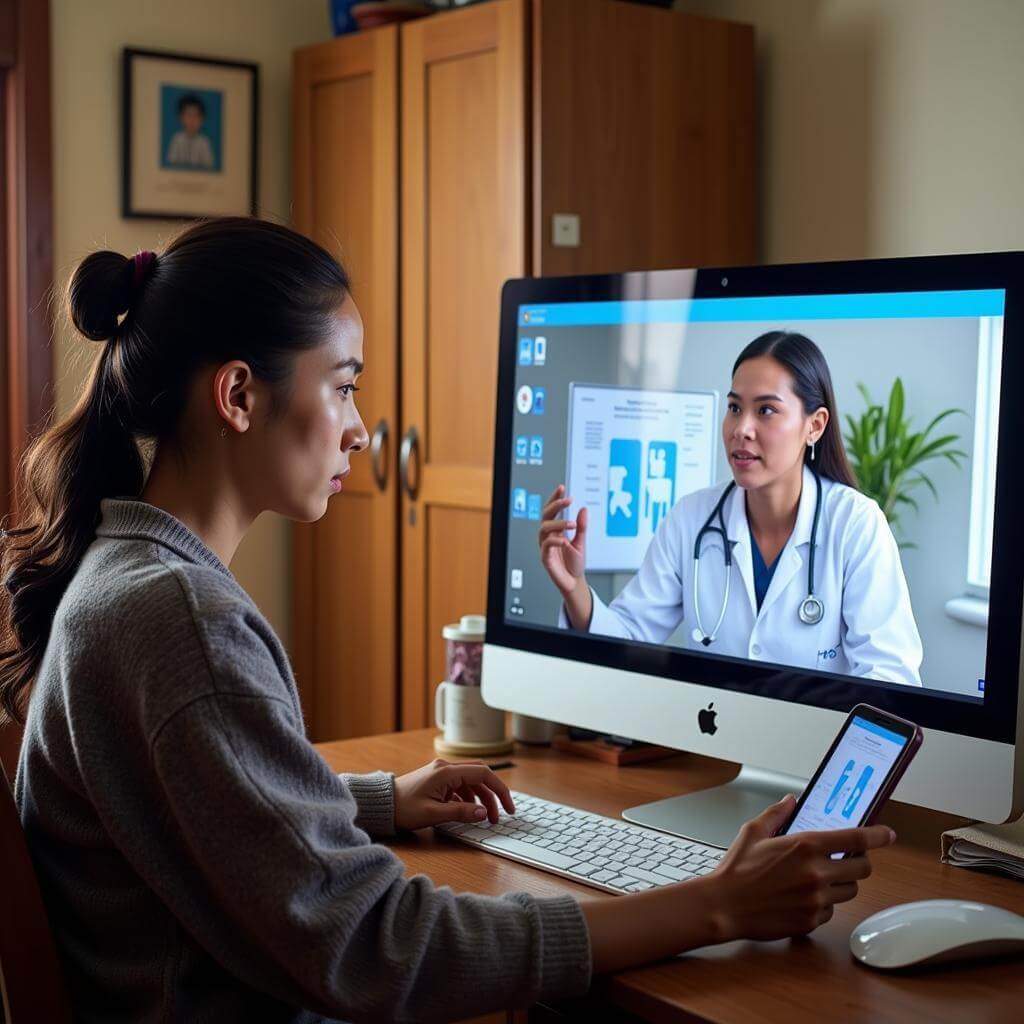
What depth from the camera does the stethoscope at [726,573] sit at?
129cm

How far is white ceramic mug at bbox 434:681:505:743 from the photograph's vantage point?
1.62 metres

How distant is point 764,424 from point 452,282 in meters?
1.52

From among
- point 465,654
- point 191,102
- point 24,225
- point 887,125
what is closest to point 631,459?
point 465,654

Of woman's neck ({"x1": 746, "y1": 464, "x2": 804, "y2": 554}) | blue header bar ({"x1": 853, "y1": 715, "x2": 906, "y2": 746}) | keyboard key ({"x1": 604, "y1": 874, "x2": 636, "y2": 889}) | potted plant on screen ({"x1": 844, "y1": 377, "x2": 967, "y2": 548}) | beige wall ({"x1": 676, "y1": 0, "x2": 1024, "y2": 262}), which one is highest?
beige wall ({"x1": 676, "y1": 0, "x2": 1024, "y2": 262})

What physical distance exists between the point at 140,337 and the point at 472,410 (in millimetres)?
1599

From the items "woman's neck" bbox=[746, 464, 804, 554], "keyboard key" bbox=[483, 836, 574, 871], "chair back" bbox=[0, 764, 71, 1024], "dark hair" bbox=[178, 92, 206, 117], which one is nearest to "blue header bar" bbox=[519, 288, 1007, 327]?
"woman's neck" bbox=[746, 464, 804, 554]

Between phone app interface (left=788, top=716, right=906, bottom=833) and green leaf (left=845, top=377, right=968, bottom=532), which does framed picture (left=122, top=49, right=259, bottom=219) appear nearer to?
green leaf (left=845, top=377, right=968, bottom=532)

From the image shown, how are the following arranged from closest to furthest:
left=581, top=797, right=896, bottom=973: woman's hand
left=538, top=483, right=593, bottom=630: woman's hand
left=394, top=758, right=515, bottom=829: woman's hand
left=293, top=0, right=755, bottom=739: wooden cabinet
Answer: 1. left=581, top=797, right=896, bottom=973: woman's hand
2. left=394, top=758, right=515, bottom=829: woman's hand
3. left=538, top=483, right=593, bottom=630: woman's hand
4. left=293, top=0, right=755, bottom=739: wooden cabinet

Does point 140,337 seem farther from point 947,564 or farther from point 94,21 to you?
point 94,21

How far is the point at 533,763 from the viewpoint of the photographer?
1.58m

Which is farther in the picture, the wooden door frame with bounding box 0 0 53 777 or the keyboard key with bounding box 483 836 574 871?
the wooden door frame with bounding box 0 0 53 777

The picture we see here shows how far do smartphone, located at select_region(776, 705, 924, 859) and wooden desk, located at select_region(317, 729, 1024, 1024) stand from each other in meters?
0.08

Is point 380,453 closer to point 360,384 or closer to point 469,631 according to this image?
point 360,384

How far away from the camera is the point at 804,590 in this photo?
1294mm
